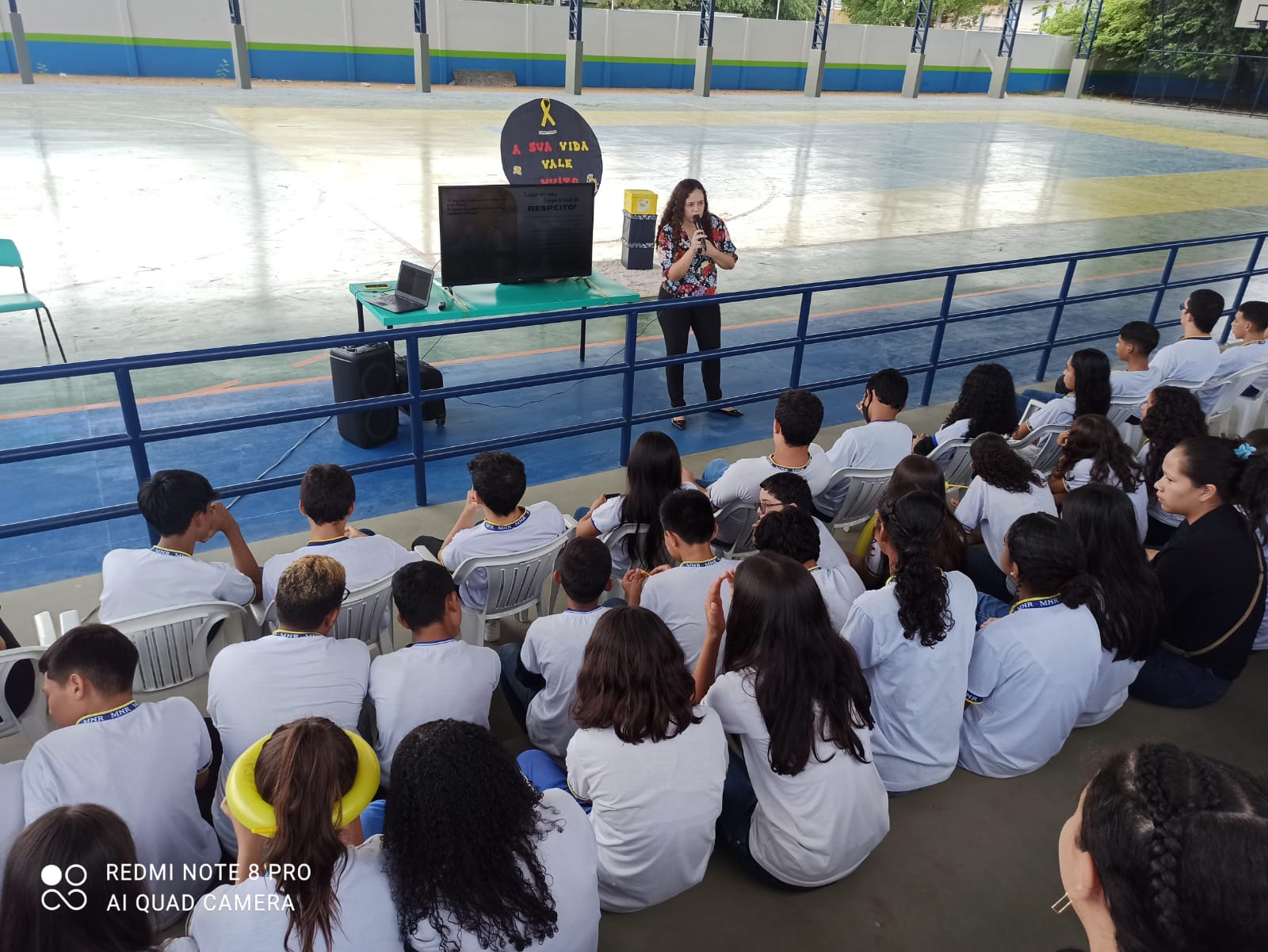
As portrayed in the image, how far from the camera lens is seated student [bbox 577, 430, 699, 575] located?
382 centimetres

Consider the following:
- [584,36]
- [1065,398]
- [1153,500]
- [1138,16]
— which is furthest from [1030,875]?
[1138,16]

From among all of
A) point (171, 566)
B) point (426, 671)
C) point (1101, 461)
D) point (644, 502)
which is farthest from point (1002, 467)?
point (171, 566)

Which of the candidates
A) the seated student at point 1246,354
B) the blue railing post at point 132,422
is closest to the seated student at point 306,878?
the blue railing post at point 132,422

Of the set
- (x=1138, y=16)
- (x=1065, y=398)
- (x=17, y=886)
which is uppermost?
(x=1138, y=16)

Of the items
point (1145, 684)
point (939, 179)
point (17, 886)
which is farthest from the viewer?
point (939, 179)

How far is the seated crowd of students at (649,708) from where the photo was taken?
5.48ft

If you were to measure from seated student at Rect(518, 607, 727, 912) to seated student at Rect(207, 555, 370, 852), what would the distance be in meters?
0.78

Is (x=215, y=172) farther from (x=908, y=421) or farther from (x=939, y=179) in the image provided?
(x=939, y=179)

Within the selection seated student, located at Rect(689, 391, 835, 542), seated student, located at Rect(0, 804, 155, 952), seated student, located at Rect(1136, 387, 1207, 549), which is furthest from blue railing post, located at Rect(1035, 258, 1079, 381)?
seated student, located at Rect(0, 804, 155, 952)

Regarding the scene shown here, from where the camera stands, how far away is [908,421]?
6.81 metres

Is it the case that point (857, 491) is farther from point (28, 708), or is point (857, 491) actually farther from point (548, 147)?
point (548, 147)

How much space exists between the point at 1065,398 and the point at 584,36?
3256 centimetres

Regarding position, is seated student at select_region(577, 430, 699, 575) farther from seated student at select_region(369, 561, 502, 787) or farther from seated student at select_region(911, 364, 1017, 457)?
seated student at select_region(911, 364, 1017, 457)

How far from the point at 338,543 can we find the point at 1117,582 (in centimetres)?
291
